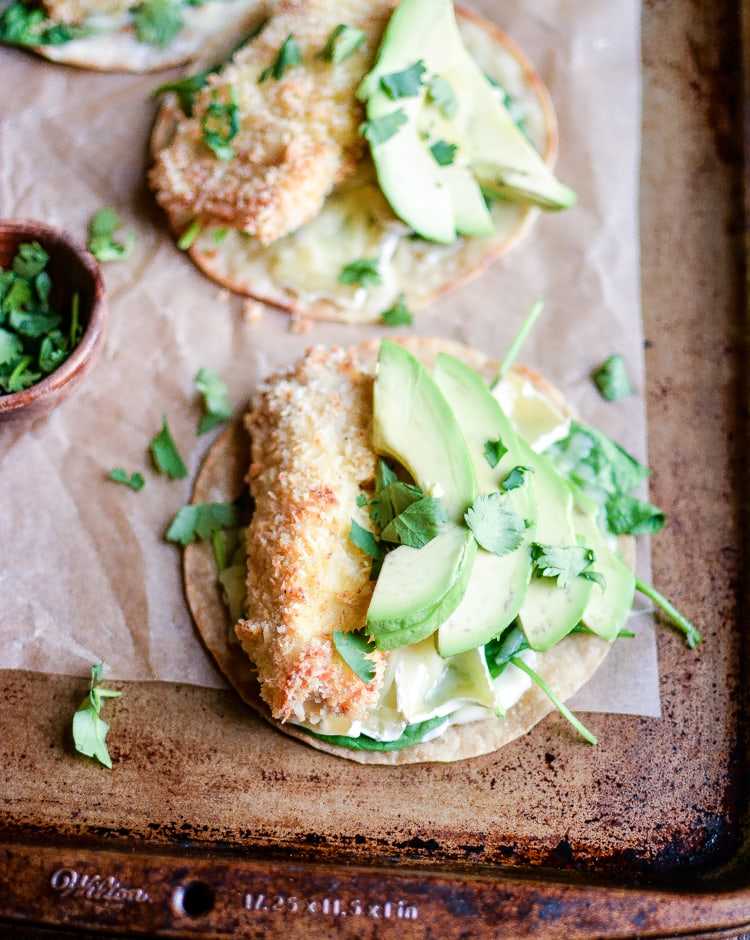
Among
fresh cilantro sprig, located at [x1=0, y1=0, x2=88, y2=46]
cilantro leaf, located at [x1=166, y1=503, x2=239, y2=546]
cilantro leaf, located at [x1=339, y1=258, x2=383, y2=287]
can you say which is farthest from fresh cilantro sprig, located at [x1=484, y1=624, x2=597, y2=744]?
fresh cilantro sprig, located at [x1=0, y1=0, x2=88, y2=46]

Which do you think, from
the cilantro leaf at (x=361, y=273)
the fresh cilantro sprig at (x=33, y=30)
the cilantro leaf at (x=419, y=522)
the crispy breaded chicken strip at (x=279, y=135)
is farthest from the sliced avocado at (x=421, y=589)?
the fresh cilantro sprig at (x=33, y=30)

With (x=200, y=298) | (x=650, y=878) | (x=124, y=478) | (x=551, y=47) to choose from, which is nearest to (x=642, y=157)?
(x=551, y=47)

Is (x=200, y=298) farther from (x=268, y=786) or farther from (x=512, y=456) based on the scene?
(x=268, y=786)

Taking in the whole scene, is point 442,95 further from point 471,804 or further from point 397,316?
point 471,804

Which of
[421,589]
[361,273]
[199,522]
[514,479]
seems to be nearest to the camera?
[421,589]

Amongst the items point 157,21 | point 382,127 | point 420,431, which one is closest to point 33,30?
point 157,21

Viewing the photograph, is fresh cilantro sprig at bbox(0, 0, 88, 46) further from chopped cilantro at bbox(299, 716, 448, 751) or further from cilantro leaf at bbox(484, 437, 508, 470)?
chopped cilantro at bbox(299, 716, 448, 751)
